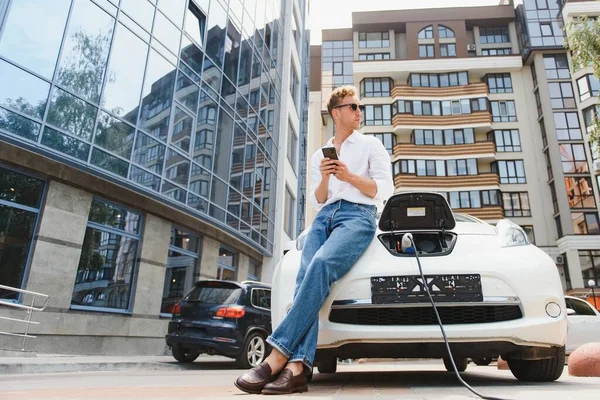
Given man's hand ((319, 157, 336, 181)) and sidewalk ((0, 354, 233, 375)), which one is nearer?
man's hand ((319, 157, 336, 181))

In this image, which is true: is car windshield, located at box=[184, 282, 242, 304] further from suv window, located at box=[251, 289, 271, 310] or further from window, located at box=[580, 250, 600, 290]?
window, located at box=[580, 250, 600, 290]

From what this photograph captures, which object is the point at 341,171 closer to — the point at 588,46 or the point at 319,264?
the point at 319,264

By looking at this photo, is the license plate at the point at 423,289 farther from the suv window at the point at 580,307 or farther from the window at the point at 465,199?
the window at the point at 465,199

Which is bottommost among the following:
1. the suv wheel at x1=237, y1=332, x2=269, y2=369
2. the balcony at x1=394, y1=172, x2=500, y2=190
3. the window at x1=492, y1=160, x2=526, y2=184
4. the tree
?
the suv wheel at x1=237, y1=332, x2=269, y2=369

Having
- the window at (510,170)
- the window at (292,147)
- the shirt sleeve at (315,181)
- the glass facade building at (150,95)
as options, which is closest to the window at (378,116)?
the window at (510,170)

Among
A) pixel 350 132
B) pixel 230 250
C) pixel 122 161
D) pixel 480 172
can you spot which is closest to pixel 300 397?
pixel 350 132

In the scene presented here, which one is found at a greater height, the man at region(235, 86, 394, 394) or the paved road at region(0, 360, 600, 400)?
the man at region(235, 86, 394, 394)

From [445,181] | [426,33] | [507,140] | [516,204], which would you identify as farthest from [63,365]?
[426,33]

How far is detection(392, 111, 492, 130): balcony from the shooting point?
3994cm

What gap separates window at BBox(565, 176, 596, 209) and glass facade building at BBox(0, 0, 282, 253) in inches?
1116

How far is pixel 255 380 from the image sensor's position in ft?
7.45

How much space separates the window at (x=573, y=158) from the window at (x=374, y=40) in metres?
20.0

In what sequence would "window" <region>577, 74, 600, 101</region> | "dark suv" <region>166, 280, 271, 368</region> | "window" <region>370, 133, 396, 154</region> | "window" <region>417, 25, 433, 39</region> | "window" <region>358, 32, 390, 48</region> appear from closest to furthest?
"dark suv" <region>166, 280, 271, 368</region> < "window" <region>577, 74, 600, 101</region> < "window" <region>370, 133, 396, 154</region> < "window" <region>417, 25, 433, 39</region> < "window" <region>358, 32, 390, 48</region>

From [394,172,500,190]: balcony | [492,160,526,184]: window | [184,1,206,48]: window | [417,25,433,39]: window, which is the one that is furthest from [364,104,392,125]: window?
[184,1,206,48]: window
